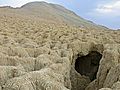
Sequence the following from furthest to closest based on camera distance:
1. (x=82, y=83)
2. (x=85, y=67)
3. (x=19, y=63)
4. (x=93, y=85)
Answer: (x=85, y=67) < (x=82, y=83) < (x=93, y=85) < (x=19, y=63)

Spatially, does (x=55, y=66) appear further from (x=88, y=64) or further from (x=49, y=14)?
(x=49, y=14)

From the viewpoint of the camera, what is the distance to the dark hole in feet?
105

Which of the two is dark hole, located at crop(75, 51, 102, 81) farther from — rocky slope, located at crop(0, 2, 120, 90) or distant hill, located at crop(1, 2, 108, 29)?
distant hill, located at crop(1, 2, 108, 29)

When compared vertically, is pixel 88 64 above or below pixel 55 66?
below

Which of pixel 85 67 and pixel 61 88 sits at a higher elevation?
pixel 61 88

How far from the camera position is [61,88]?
42.7ft

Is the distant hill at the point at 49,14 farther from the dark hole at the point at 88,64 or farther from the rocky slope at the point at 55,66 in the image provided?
the rocky slope at the point at 55,66

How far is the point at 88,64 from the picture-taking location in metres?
33.6

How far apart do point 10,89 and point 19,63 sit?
5.11m

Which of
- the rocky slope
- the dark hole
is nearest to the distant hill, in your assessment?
the dark hole

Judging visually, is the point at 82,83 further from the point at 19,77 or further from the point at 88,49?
the point at 19,77

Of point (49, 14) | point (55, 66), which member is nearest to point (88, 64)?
point (55, 66)

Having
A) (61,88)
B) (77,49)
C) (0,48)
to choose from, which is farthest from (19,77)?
(77,49)

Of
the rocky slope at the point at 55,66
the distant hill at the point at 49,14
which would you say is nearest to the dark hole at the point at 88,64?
the rocky slope at the point at 55,66
